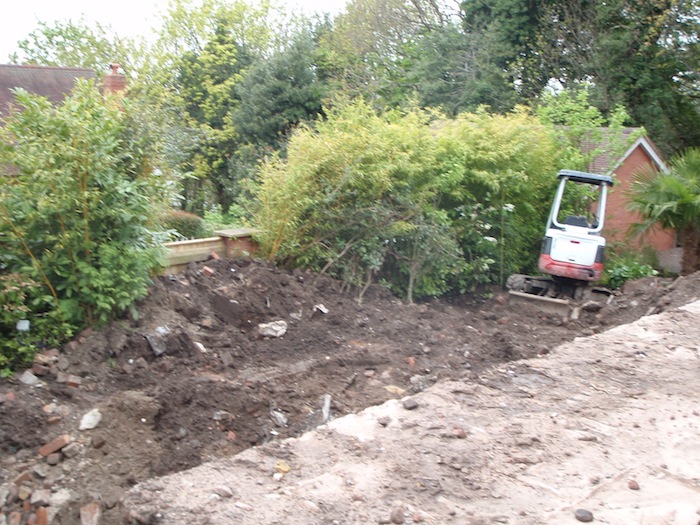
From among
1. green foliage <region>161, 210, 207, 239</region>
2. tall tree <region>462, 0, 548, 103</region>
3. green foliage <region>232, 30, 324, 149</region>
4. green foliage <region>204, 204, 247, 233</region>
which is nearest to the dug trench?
green foliage <region>204, 204, 247, 233</region>

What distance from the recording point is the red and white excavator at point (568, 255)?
12.5 meters

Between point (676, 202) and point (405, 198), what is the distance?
637 centimetres

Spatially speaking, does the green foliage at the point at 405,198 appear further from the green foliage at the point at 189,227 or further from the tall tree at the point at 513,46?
the tall tree at the point at 513,46

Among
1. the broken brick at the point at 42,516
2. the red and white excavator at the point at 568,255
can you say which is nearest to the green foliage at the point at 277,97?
the red and white excavator at the point at 568,255

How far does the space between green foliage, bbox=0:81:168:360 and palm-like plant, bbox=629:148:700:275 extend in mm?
10992

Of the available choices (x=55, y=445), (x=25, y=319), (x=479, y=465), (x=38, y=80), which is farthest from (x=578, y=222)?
(x=38, y=80)

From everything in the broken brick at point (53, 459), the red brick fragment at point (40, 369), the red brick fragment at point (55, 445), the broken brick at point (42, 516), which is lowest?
the broken brick at point (42, 516)

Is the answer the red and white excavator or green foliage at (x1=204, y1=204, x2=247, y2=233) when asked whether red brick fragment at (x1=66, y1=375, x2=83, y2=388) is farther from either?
the red and white excavator

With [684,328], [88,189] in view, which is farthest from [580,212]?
[88,189]

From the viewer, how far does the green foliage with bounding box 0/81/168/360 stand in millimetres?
6418

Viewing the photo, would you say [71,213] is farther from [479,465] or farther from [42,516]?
[479,465]

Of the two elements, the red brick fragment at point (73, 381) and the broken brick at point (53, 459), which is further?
the red brick fragment at point (73, 381)

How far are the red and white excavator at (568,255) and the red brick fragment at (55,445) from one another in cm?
889

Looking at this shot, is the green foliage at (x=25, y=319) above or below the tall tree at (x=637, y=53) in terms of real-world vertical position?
below
